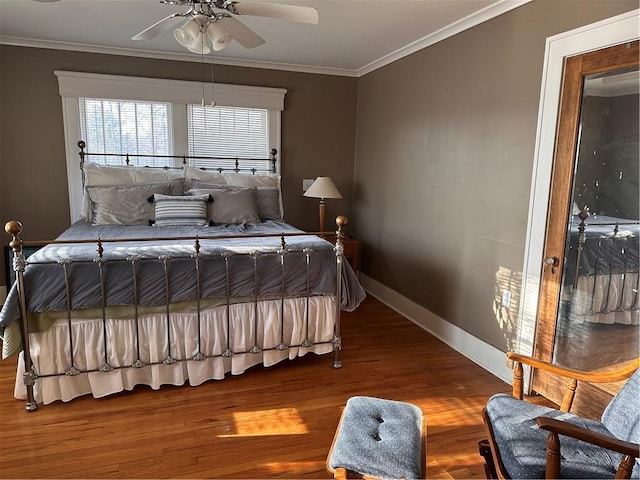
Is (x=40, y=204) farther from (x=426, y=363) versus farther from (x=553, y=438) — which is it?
(x=553, y=438)

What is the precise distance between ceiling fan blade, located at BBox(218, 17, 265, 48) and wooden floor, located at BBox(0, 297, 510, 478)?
6.68 ft

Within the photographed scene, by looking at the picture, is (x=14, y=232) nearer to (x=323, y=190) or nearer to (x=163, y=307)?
(x=163, y=307)

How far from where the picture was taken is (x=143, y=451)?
2.08 meters

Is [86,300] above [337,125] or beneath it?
beneath

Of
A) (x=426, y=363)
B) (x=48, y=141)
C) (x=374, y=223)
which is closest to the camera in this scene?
(x=426, y=363)

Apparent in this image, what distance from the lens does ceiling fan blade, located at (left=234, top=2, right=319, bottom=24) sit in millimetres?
2100

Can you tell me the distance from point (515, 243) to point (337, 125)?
2636 millimetres

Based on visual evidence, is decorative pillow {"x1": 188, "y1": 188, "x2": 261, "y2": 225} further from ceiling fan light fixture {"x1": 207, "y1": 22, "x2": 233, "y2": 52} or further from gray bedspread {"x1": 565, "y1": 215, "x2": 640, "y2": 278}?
gray bedspread {"x1": 565, "y1": 215, "x2": 640, "y2": 278}

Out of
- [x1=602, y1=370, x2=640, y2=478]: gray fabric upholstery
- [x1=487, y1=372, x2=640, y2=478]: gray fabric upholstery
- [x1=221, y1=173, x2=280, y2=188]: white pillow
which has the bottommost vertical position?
[x1=487, y1=372, x2=640, y2=478]: gray fabric upholstery

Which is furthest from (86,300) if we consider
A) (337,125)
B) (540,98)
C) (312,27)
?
A: (337,125)

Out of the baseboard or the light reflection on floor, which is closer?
the light reflection on floor

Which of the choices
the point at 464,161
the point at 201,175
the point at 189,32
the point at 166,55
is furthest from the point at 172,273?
the point at 166,55

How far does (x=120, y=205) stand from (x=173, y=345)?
1.52 meters

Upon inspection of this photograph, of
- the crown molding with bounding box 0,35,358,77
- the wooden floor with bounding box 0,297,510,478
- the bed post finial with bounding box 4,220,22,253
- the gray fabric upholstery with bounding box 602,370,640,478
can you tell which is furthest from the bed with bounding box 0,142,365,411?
the crown molding with bounding box 0,35,358,77
